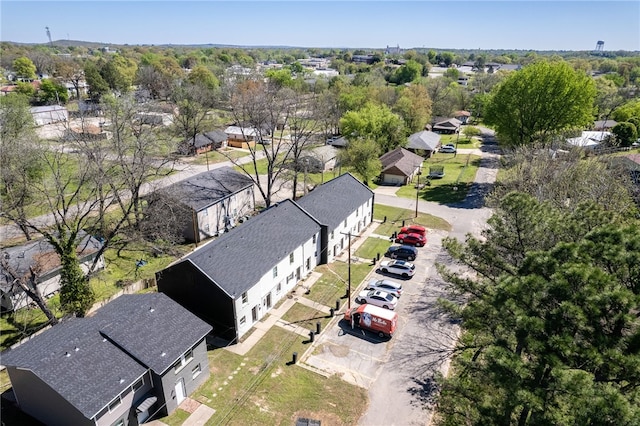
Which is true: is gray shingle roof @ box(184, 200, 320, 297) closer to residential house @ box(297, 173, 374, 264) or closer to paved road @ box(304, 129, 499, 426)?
residential house @ box(297, 173, 374, 264)

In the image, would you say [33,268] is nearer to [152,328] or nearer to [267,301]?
[152,328]

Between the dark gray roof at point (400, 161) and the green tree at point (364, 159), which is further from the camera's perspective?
the dark gray roof at point (400, 161)

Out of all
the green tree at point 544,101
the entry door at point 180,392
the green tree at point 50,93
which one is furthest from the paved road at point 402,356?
the green tree at point 50,93

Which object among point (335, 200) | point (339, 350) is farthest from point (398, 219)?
point (339, 350)

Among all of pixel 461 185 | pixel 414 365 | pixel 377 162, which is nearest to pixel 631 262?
pixel 414 365

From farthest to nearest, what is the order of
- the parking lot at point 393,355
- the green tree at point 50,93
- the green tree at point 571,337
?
the green tree at point 50,93 < the parking lot at point 393,355 < the green tree at point 571,337

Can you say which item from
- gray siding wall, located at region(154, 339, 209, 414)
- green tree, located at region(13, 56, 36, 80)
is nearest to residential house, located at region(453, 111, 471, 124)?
gray siding wall, located at region(154, 339, 209, 414)

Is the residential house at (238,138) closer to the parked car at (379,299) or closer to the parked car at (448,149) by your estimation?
the parked car at (448,149)

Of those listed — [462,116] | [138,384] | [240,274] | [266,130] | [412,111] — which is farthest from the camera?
[462,116]
